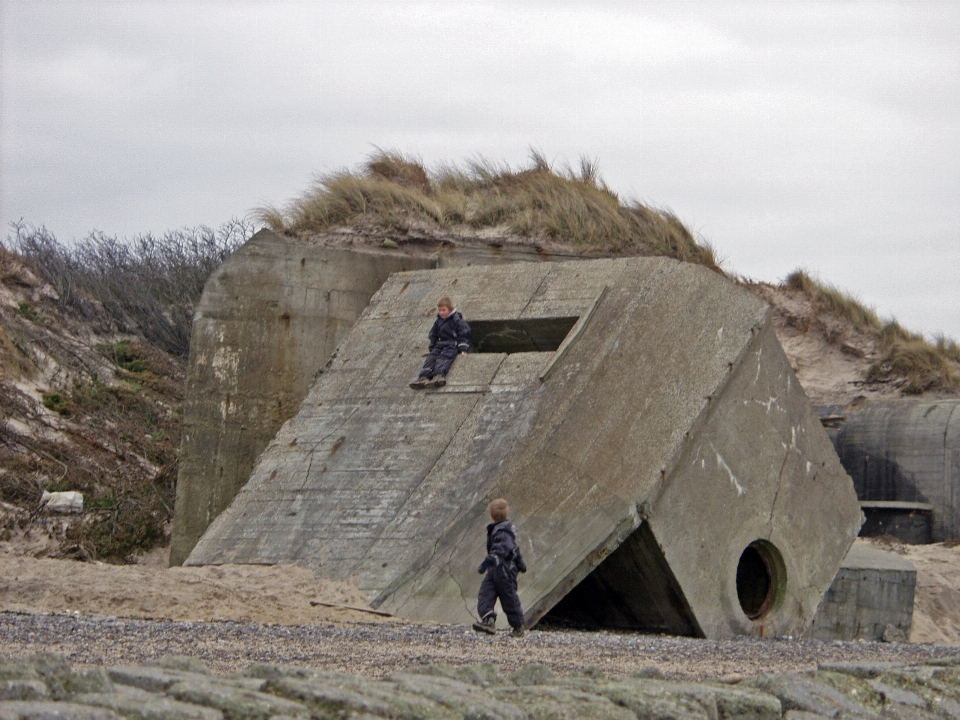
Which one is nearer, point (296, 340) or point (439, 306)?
point (439, 306)

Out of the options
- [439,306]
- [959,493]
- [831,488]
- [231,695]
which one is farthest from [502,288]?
[959,493]

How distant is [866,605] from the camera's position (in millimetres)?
11641

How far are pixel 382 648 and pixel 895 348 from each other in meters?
14.1

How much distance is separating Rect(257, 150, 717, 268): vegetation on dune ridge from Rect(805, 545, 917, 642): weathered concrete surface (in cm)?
314

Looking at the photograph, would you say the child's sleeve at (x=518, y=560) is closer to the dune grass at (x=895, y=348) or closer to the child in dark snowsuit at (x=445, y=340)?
the child in dark snowsuit at (x=445, y=340)

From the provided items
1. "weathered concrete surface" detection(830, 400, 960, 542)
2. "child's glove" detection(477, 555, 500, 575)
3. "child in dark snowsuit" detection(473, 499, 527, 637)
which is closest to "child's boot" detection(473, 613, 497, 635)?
"child in dark snowsuit" detection(473, 499, 527, 637)

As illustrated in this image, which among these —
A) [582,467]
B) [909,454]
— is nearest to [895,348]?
[909,454]

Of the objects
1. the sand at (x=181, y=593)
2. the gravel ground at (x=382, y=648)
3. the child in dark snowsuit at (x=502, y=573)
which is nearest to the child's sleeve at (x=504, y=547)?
the child in dark snowsuit at (x=502, y=573)

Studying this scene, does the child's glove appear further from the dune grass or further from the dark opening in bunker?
the dune grass

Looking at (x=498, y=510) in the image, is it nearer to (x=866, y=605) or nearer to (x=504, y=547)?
(x=504, y=547)

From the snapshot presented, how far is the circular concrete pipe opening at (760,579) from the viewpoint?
893 cm

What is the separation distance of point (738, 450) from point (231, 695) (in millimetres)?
5650

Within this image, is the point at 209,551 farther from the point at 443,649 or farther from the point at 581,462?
the point at 443,649

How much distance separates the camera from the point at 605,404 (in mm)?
8539
